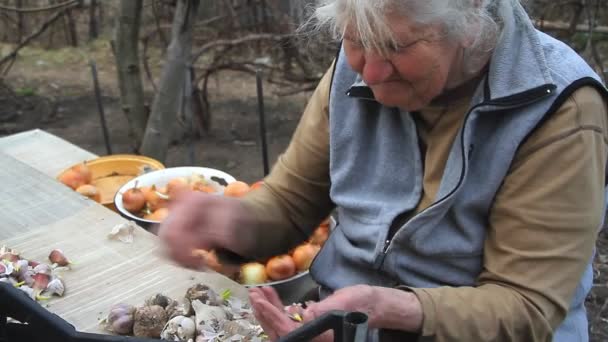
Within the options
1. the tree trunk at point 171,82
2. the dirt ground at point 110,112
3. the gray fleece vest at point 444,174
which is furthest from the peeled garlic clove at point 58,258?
the dirt ground at point 110,112

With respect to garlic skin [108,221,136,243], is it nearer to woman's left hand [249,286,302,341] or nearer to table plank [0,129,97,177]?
woman's left hand [249,286,302,341]

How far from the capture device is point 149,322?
134 centimetres

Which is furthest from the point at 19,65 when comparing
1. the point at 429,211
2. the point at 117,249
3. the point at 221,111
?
the point at 429,211

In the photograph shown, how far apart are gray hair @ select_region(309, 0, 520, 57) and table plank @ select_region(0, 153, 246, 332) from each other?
2.28ft

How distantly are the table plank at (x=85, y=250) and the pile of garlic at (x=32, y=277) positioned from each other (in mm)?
29

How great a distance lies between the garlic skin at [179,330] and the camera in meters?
1.30

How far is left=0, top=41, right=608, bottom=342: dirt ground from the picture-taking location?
171 inches

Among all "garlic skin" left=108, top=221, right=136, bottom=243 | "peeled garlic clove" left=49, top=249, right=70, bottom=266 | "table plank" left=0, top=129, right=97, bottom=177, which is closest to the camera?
"peeled garlic clove" left=49, top=249, right=70, bottom=266

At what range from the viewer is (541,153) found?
1096 millimetres

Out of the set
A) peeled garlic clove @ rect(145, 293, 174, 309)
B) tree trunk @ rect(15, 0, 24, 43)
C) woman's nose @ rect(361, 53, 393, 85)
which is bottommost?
tree trunk @ rect(15, 0, 24, 43)

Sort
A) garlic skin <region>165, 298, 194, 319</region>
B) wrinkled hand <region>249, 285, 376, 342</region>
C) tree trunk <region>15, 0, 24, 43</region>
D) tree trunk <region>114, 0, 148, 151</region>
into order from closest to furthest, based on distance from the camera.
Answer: wrinkled hand <region>249, 285, 376, 342</region> → garlic skin <region>165, 298, 194, 319</region> → tree trunk <region>114, 0, 148, 151</region> → tree trunk <region>15, 0, 24, 43</region>

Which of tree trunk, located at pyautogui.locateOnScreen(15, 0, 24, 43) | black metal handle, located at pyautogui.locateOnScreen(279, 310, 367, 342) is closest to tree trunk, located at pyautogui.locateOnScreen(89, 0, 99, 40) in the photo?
tree trunk, located at pyautogui.locateOnScreen(15, 0, 24, 43)

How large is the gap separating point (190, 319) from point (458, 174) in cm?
62

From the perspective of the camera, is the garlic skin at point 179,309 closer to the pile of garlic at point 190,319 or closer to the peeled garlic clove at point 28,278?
the pile of garlic at point 190,319
